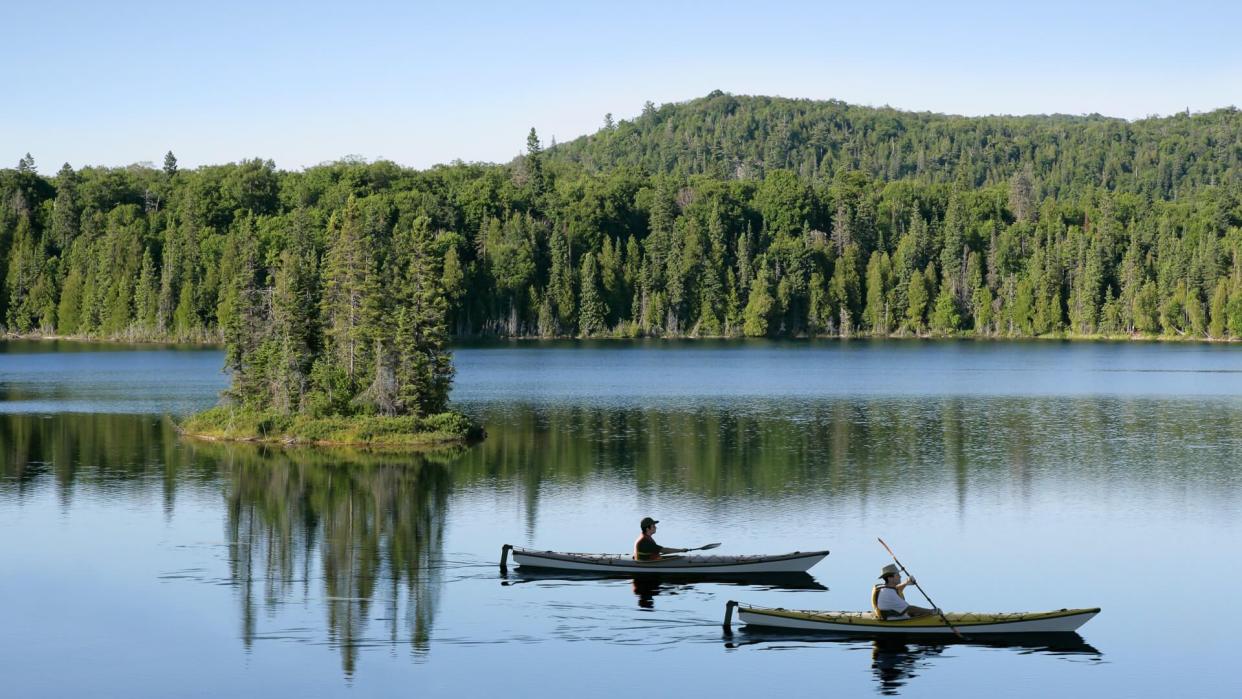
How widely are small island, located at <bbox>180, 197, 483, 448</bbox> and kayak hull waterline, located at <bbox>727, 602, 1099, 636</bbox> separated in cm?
3601

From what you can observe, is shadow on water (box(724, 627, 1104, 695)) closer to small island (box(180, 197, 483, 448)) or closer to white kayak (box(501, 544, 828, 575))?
white kayak (box(501, 544, 828, 575))

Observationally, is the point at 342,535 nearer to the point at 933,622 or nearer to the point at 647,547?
the point at 647,547

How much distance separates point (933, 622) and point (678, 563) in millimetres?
8702

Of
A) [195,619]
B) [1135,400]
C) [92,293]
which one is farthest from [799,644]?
[92,293]

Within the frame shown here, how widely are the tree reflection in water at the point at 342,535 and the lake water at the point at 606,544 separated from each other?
0.54ft

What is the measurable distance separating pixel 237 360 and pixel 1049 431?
149 feet

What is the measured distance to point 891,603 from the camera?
34.0 meters

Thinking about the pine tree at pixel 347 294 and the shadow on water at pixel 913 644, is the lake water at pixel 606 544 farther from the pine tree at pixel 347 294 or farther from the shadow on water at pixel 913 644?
the pine tree at pixel 347 294

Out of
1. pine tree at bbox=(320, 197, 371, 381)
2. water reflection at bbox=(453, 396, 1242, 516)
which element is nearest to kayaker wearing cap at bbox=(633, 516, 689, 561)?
water reflection at bbox=(453, 396, 1242, 516)

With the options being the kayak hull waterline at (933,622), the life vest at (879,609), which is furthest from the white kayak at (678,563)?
the life vest at (879,609)

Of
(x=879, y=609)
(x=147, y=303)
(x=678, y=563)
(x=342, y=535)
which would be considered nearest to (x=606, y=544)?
(x=678, y=563)

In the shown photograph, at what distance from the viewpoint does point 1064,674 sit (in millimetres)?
31797

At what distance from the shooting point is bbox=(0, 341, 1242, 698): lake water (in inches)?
1265

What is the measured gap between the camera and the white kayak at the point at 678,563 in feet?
130
